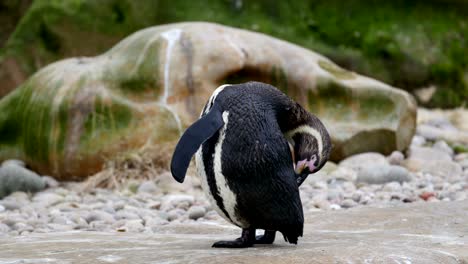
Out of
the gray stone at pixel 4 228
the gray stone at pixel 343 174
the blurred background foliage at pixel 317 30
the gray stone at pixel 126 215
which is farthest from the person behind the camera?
the blurred background foliage at pixel 317 30

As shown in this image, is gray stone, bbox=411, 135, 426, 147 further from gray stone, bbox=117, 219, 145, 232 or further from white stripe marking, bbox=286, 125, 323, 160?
white stripe marking, bbox=286, 125, 323, 160

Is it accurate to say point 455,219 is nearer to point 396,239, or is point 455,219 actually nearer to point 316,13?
point 396,239

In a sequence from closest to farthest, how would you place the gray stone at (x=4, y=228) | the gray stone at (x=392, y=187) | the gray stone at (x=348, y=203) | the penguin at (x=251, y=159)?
the penguin at (x=251, y=159) < the gray stone at (x=4, y=228) < the gray stone at (x=348, y=203) < the gray stone at (x=392, y=187)

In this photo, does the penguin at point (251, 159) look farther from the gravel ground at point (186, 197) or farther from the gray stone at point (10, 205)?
the gray stone at point (10, 205)

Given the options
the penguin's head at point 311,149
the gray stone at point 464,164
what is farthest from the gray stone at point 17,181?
the gray stone at point 464,164

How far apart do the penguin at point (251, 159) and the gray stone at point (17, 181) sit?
4.07 meters

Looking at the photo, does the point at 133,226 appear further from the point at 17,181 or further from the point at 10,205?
the point at 17,181

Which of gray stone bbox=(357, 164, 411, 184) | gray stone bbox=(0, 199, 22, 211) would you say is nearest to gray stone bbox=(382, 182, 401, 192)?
gray stone bbox=(357, 164, 411, 184)

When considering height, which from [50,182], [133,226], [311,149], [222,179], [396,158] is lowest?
[50,182]

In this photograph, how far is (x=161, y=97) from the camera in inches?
286

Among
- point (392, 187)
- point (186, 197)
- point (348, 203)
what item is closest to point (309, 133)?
point (348, 203)

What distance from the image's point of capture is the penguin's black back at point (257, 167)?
116 inches

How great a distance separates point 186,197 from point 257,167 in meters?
3.25

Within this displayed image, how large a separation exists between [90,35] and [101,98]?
12.1 feet
